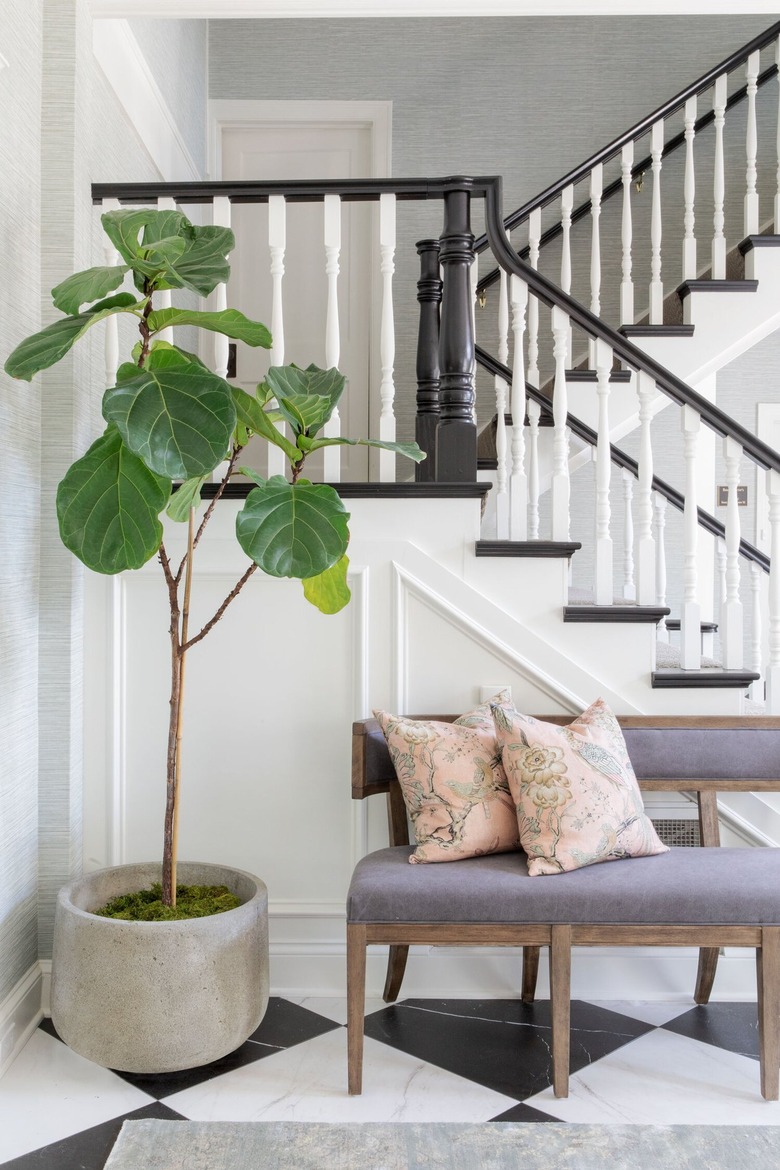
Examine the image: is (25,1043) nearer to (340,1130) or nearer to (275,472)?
(340,1130)

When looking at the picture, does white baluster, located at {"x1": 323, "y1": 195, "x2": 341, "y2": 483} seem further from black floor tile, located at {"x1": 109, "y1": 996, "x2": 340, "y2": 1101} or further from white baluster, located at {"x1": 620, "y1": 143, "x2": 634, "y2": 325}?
white baluster, located at {"x1": 620, "y1": 143, "x2": 634, "y2": 325}

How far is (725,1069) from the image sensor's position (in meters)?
2.23

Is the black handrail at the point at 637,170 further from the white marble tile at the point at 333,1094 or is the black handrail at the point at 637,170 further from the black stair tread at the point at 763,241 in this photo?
the white marble tile at the point at 333,1094

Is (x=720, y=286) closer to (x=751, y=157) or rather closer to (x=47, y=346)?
(x=751, y=157)

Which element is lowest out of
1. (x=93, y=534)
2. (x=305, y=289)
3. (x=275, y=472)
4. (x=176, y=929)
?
(x=176, y=929)

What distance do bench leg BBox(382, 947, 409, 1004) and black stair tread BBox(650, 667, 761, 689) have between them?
3.23ft

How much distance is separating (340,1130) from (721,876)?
963 mm

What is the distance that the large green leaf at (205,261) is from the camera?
2.07m

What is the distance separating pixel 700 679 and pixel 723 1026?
2.89 ft

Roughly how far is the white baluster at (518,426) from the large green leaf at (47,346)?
1.16m

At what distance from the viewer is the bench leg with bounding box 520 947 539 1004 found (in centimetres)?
251

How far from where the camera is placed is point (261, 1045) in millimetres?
2314

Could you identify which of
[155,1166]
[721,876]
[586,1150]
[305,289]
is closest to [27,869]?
[155,1166]

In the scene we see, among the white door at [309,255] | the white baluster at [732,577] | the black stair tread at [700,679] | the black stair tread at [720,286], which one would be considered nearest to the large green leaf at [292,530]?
the black stair tread at [700,679]
